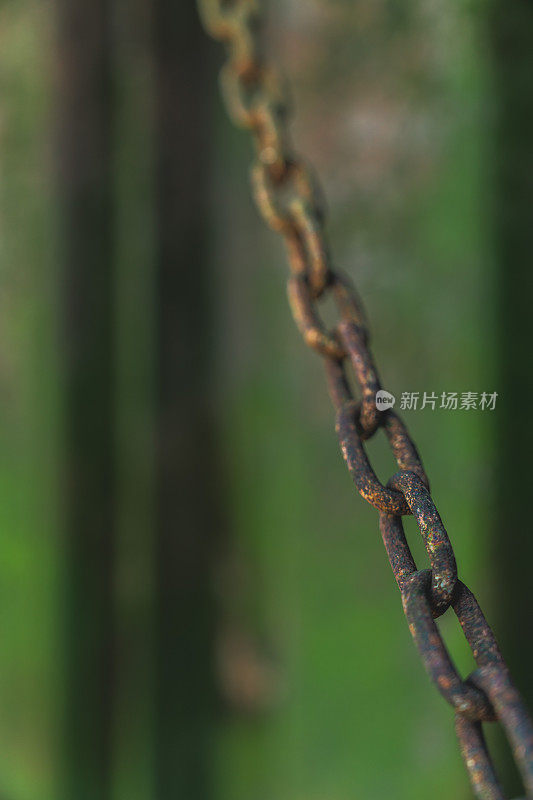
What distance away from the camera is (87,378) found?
117 centimetres

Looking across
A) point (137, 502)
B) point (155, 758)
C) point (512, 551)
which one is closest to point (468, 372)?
point (512, 551)

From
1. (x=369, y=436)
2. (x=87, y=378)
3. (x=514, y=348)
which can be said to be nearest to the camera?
(x=369, y=436)

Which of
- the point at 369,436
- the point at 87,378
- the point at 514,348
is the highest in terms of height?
the point at 87,378

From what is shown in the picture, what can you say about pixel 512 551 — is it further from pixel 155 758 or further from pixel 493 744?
pixel 155 758

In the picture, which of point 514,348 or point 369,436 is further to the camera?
point 514,348

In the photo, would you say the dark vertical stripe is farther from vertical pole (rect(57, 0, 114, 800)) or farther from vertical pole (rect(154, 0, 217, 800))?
vertical pole (rect(57, 0, 114, 800))

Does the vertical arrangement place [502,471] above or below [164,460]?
below

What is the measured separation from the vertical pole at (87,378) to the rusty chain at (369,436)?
20.3 inches

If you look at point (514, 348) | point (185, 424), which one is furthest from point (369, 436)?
point (185, 424)

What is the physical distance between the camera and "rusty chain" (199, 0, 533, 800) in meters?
0.36

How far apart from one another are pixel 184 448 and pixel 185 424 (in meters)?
0.04

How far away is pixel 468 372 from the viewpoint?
988mm

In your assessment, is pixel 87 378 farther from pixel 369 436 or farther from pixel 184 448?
pixel 369 436

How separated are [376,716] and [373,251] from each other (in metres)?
0.66
